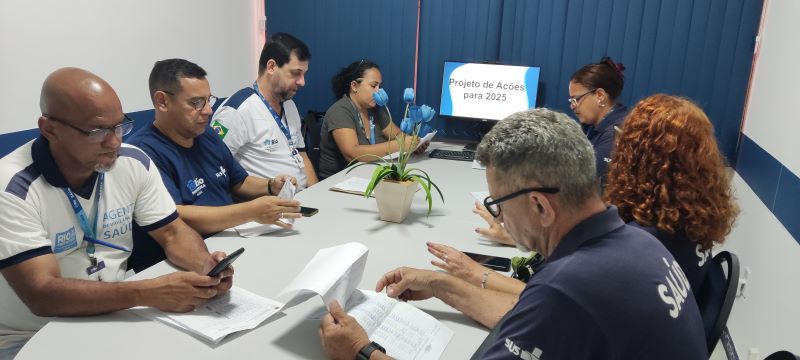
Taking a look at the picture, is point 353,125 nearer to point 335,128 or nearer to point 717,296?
point 335,128

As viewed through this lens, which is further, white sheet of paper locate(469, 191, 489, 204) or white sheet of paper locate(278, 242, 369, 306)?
white sheet of paper locate(469, 191, 489, 204)

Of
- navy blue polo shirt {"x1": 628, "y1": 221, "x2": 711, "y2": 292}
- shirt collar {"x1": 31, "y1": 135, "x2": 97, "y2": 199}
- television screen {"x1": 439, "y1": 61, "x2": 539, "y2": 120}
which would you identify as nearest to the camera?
navy blue polo shirt {"x1": 628, "y1": 221, "x2": 711, "y2": 292}

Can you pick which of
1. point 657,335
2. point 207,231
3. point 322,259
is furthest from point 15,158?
point 657,335

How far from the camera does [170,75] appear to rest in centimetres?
210

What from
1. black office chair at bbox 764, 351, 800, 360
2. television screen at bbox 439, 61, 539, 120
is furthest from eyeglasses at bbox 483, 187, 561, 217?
television screen at bbox 439, 61, 539, 120

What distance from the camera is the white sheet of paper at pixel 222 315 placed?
48.9 inches

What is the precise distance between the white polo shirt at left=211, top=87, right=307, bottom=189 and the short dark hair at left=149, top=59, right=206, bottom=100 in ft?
1.68

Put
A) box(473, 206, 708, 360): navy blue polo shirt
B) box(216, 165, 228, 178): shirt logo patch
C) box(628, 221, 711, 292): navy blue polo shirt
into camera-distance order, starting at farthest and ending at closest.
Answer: box(216, 165, 228, 178): shirt logo patch, box(628, 221, 711, 292): navy blue polo shirt, box(473, 206, 708, 360): navy blue polo shirt

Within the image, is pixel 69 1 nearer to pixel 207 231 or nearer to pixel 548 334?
pixel 207 231

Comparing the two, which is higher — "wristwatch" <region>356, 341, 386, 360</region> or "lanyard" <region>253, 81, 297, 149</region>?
"lanyard" <region>253, 81, 297, 149</region>

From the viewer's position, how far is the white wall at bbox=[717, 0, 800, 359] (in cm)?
207

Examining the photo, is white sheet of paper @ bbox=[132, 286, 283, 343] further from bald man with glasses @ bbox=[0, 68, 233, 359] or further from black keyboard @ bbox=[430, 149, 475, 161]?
black keyboard @ bbox=[430, 149, 475, 161]

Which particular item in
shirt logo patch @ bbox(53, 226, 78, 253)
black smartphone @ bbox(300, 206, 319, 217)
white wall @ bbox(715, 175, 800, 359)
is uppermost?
shirt logo patch @ bbox(53, 226, 78, 253)

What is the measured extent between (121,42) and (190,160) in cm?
Answer: 135
